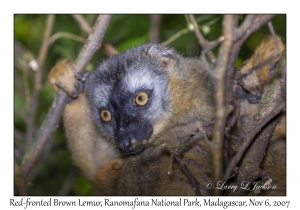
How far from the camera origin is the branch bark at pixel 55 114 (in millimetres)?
4324

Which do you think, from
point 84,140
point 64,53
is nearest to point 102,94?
point 84,140

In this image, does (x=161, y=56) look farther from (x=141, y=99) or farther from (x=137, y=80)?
(x=141, y=99)

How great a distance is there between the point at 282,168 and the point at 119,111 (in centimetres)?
177

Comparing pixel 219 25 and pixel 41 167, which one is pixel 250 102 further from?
pixel 41 167

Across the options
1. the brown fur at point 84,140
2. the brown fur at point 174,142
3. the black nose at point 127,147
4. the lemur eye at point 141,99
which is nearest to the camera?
the brown fur at point 174,142

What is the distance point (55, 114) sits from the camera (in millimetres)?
4480

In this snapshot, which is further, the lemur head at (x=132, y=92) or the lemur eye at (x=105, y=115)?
the lemur eye at (x=105, y=115)

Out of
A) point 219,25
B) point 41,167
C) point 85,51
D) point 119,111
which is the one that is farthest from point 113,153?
point 219,25

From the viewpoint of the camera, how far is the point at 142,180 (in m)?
4.11

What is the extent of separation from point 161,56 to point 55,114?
1409 mm

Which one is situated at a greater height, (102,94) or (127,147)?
(102,94)

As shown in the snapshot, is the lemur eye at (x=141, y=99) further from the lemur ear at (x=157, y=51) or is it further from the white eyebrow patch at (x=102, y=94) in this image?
the lemur ear at (x=157, y=51)

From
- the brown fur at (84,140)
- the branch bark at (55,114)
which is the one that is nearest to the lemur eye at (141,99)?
the branch bark at (55,114)

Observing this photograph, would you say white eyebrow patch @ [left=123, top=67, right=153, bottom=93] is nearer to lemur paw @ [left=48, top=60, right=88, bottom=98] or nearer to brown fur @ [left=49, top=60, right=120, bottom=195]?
lemur paw @ [left=48, top=60, right=88, bottom=98]
